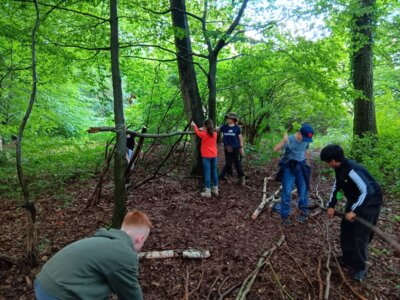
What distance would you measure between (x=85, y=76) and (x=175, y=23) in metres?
2.66

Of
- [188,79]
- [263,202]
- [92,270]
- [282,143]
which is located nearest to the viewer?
[92,270]

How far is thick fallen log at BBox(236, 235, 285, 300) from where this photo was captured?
11.1ft

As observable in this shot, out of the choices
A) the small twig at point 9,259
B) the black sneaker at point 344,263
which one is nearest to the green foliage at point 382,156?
the black sneaker at point 344,263

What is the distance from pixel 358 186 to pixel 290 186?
1.81 metres

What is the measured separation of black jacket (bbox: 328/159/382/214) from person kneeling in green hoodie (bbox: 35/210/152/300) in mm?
3114

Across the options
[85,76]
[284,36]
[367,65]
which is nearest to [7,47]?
[85,76]

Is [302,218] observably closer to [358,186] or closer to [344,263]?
[344,263]

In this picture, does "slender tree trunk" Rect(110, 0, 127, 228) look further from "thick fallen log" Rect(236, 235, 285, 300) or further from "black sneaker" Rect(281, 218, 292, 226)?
"black sneaker" Rect(281, 218, 292, 226)

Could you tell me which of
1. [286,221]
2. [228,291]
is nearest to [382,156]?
[286,221]

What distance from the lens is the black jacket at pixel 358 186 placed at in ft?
12.5

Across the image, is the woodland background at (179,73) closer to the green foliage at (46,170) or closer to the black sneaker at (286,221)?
the green foliage at (46,170)

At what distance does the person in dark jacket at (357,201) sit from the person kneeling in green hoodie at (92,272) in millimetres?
2985

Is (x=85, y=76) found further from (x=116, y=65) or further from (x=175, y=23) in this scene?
(x=116, y=65)

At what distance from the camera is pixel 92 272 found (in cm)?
210
